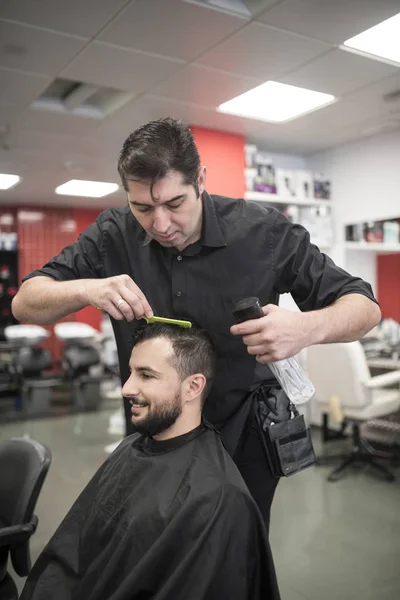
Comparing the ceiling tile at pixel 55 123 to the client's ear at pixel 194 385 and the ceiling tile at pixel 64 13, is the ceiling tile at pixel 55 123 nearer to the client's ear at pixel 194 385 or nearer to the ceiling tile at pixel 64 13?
the ceiling tile at pixel 64 13

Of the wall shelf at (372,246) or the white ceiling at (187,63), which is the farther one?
the wall shelf at (372,246)

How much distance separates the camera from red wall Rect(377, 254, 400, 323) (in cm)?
515

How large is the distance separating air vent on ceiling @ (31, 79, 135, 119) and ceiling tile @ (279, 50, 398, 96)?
1210 mm

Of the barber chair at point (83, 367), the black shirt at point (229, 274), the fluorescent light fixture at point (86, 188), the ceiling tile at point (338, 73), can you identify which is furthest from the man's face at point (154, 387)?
the fluorescent light fixture at point (86, 188)

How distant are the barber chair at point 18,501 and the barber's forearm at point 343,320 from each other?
112cm

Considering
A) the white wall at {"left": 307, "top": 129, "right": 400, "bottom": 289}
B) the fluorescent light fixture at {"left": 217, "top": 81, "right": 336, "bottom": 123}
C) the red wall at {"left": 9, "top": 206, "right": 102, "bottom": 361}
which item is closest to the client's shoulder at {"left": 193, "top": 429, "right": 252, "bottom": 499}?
the fluorescent light fixture at {"left": 217, "top": 81, "right": 336, "bottom": 123}

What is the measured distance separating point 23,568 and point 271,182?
3.64m

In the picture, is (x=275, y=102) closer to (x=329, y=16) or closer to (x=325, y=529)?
(x=329, y=16)

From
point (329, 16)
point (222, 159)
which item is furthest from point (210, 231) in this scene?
point (222, 159)

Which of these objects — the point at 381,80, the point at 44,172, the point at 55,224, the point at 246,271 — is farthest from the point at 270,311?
the point at 55,224

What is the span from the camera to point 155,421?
4.81 feet

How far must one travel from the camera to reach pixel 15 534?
165 cm

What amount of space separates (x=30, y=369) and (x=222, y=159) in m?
3.93

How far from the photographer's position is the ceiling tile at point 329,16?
2.48 metres
